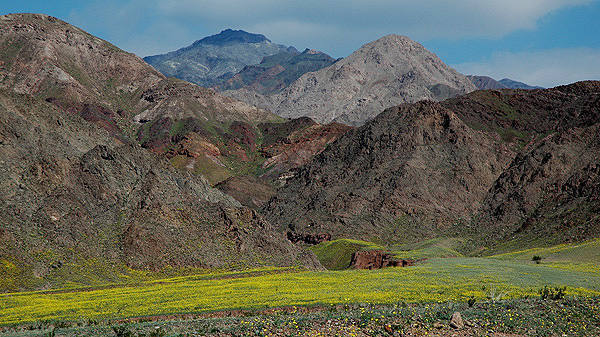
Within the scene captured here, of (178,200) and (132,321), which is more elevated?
(178,200)

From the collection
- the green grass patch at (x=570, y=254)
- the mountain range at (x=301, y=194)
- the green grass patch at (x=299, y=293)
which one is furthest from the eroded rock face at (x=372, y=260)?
the green grass patch at (x=299, y=293)

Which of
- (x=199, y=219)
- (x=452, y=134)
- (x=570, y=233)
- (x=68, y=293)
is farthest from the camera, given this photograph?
(x=452, y=134)

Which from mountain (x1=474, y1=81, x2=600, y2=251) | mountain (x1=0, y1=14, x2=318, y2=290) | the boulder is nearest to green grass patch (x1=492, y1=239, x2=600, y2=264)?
mountain (x1=474, y1=81, x2=600, y2=251)

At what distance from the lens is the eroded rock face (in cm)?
9506

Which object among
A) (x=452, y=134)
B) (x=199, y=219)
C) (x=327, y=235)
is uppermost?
(x=452, y=134)

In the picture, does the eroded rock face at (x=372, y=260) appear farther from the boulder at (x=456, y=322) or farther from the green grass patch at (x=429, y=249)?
the boulder at (x=456, y=322)

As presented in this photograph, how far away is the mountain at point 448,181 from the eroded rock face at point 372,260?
2676 cm

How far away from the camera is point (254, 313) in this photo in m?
37.0

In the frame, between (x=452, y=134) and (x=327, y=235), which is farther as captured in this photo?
(x=452, y=134)

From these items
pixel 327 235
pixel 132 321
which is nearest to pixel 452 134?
pixel 327 235

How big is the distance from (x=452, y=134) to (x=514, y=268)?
10637cm

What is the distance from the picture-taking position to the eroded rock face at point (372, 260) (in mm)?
95062

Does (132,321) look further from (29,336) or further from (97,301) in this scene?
(97,301)

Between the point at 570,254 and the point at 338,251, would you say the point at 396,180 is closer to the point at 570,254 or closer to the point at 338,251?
the point at 338,251
